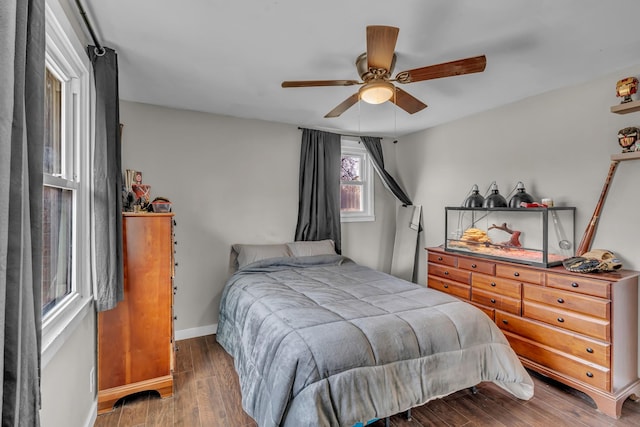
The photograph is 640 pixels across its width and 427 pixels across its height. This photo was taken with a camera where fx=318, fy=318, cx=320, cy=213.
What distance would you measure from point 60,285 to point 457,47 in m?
2.84

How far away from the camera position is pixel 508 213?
10.8 feet

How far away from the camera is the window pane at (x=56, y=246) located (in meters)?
1.55

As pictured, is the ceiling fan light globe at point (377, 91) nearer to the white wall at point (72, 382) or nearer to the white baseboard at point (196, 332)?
the white wall at point (72, 382)

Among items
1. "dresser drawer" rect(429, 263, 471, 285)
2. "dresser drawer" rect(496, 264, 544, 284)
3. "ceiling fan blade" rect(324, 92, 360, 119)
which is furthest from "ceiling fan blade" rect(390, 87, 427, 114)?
"dresser drawer" rect(429, 263, 471, 285)

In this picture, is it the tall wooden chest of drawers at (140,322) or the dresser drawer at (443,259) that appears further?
the dresser drawer at (443,259)

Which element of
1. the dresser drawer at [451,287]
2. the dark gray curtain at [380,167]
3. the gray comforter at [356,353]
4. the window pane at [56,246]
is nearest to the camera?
the window pane at [56,246]

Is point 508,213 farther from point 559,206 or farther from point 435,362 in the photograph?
point 435,362

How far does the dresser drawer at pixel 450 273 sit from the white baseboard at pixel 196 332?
2.53m

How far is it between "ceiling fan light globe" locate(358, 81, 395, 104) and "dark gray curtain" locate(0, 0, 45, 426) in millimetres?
1599

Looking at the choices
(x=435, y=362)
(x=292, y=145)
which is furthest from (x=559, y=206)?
(x=292, y=145)

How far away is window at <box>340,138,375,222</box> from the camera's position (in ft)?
14.9

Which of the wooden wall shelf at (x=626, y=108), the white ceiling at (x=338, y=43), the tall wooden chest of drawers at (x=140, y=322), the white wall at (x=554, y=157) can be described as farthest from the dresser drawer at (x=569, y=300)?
the tall wooden chest of drawers at (x=140, y=322)

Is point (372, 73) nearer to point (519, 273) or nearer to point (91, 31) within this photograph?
point (91, 31)

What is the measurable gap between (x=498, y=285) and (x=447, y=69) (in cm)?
201
